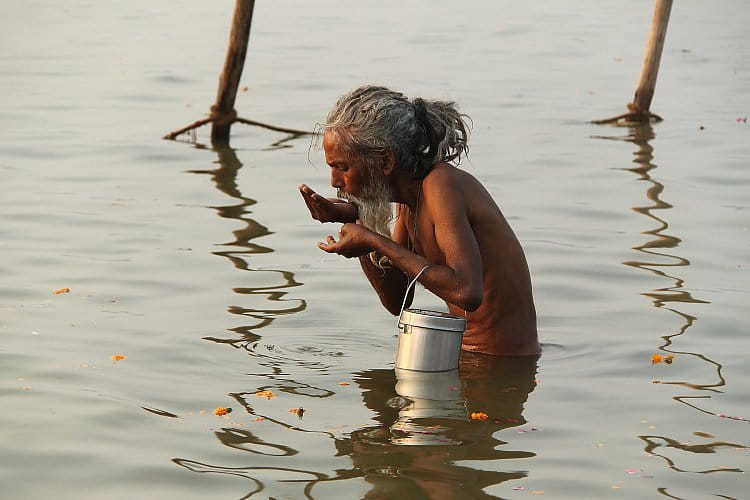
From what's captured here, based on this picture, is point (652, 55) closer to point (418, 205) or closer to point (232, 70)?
point (232, 70)

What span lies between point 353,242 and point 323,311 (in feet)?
5.29

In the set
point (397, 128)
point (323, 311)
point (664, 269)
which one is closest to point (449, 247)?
point (397, 128)

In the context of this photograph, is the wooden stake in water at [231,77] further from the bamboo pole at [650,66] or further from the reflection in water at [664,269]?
the bamboo pole at [650,66]

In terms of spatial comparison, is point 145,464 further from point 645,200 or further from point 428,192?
→ point 645,200

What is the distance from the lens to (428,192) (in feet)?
14.7

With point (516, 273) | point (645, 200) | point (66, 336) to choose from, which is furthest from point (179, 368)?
point (645, 200)

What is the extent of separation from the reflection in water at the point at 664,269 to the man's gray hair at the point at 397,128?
4.18ft

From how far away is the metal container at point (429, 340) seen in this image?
438 centimetres

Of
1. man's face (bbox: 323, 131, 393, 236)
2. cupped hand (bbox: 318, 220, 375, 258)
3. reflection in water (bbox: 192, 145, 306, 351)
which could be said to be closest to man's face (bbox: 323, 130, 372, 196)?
man's face (bbox: 323, 131, 393, 236)

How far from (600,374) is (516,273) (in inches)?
23.7

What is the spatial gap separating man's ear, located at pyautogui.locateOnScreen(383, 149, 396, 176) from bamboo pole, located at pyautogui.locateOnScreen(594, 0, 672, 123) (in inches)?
260

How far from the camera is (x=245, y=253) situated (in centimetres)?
708

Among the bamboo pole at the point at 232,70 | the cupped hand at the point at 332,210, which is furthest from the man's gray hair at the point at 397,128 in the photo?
the bamboo pole at the point at 232,70

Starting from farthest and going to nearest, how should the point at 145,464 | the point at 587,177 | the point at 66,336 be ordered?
1. the point at 587,177
2. the point at 66,336
3. the point at 145,464
